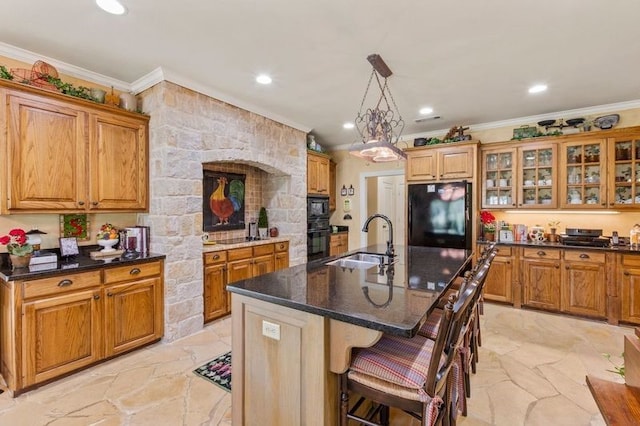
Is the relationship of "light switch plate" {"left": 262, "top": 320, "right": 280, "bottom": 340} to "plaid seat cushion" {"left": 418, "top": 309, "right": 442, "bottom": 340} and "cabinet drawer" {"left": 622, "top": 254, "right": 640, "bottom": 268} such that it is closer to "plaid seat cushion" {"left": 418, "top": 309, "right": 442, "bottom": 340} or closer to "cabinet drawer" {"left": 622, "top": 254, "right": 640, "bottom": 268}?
"plaid seat cushion" {"left": 418, "top": 309, "right": 442, "bottom": 340}

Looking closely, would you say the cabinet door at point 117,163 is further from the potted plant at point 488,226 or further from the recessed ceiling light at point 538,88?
the potted plant at point 488,226

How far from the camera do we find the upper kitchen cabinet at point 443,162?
14.3ft

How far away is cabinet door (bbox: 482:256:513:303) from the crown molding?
16.7 ft

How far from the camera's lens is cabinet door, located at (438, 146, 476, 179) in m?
4.37

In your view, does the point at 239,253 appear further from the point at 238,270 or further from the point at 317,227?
the point at 317,227

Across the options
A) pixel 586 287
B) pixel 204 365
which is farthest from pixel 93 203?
pixel 586 287

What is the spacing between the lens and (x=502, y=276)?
4.15 m

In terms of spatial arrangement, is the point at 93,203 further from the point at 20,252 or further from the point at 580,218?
the point at 580,218

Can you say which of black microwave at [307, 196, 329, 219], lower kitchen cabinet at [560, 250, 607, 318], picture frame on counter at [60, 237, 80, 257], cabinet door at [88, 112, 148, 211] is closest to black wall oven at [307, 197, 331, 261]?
black microwave at [307, 196, 329, 219]

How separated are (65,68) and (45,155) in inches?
37.2

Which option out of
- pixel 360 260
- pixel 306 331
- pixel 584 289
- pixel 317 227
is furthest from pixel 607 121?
pixel 306 331

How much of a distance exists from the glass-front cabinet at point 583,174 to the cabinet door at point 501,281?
105 centimetres

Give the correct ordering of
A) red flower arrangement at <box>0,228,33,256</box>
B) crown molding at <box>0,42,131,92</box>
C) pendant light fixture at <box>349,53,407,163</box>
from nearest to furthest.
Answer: red flower arrangement at <box>0,228,33,256</box> → pendant light fixture at <box>349,53,407,163</box> → crown molding at <box>0,42,131,92</box>

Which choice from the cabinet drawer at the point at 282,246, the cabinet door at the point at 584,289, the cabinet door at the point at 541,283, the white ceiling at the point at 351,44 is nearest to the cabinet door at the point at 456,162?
the white ceiling at the point at 351,44
